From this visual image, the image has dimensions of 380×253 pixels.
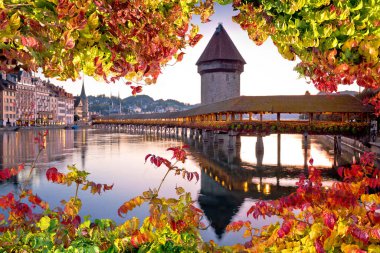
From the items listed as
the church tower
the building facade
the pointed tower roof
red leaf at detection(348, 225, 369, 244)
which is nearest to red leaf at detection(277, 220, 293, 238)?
red leaf at detection(348, 225, 369, 244)

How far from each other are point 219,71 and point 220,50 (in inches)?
180

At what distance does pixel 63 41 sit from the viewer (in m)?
3.13

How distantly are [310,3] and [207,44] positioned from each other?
74.9 m

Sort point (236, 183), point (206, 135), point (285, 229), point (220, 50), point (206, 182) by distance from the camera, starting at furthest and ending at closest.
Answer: point (220, 50) < point (206, 135) < point (206, 182) < point (236, 183) < point (285, 229)

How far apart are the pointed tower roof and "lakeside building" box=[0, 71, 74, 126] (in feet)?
147

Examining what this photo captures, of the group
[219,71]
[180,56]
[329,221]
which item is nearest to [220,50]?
[219,71]

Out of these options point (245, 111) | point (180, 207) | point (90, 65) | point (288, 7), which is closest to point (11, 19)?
point (90, 65)

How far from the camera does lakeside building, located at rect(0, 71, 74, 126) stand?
104062 millimetres

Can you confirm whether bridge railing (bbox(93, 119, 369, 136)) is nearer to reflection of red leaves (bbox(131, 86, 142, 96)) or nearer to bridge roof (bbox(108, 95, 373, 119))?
bridge roof (bbox(108, 95, 373, 119))

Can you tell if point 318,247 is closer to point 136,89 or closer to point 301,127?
point 136,89

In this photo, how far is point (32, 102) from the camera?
117688 millimetres

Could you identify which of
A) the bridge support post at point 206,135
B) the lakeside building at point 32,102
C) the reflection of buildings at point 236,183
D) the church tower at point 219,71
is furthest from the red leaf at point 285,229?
the lakeside building at point 32,102

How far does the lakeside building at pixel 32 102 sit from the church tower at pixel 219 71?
145ft

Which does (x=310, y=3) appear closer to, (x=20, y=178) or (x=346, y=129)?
(x=20, y=178)
